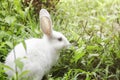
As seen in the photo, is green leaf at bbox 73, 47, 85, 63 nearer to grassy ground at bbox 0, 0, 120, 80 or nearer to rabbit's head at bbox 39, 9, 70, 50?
grassy ground at bbox 0, 0, 120, 80

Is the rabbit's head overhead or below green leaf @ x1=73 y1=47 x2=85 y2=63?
overhead

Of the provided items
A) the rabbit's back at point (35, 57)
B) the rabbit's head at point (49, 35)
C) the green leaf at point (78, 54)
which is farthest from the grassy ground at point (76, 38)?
the rabbit's head at point (49, 35)

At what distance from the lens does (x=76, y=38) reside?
5.82 meters

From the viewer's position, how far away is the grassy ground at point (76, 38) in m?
5.28

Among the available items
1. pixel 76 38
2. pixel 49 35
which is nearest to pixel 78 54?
pixel 49 35

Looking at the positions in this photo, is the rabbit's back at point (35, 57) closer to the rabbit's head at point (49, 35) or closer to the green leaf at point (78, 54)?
the rabbit's head at point (49, 35)

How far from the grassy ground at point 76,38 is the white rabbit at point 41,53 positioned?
0.47 feet

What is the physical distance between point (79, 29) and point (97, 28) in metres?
0.27

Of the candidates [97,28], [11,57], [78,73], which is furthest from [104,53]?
[11,57]

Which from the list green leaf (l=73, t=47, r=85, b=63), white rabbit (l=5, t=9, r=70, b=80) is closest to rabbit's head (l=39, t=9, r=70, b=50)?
white rabbit (l=5, t=9, r=70, b=80)

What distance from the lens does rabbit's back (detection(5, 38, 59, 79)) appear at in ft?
15.6

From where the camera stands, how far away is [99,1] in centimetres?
770

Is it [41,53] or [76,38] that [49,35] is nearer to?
[41,53]

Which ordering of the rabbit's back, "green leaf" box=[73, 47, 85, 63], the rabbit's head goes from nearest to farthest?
the rabbit's back, the rabbit's head, "green leaf" box=[73, 47, 85, 63]
